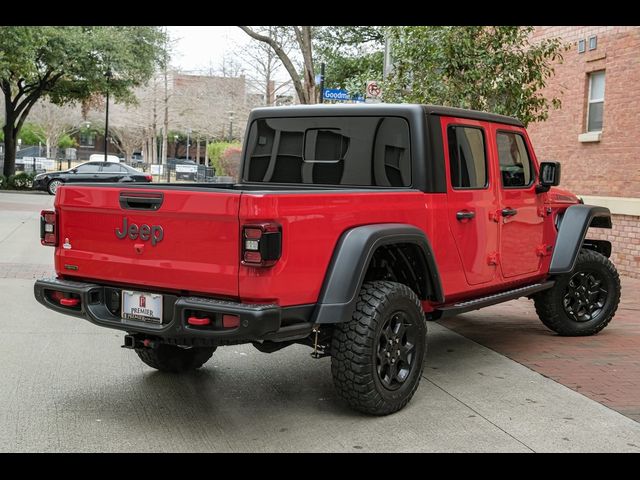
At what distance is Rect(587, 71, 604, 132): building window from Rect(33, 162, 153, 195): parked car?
20503 mm

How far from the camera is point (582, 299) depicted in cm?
769

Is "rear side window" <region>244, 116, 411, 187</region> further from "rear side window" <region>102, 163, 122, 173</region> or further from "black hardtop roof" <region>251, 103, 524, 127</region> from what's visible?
"rear side window" <region>102, 163, 122, 173</region>

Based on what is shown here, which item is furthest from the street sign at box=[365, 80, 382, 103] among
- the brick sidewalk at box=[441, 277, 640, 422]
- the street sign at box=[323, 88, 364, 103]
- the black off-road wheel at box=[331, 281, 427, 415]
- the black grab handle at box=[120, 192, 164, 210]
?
the black grab handle at box=[120, 192, 164, 210]

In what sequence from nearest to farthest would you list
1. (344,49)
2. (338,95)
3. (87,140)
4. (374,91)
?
(374,91) < (338,95) < (344,49) < (87,140)

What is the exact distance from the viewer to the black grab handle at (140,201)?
4.69 metres

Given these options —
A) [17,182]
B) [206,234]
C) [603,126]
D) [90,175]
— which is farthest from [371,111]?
[17,182]

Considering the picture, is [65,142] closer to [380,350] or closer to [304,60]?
[304,60]

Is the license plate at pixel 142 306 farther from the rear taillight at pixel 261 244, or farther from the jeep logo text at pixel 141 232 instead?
the rear taillight at pixel 261 244

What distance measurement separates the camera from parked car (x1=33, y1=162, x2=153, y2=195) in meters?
31.5

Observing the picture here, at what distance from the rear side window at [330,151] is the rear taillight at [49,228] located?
1.87 m

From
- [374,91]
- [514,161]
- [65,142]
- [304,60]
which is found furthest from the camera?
[65,142]

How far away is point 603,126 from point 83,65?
81.0 feet

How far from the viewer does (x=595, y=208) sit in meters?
7.41
